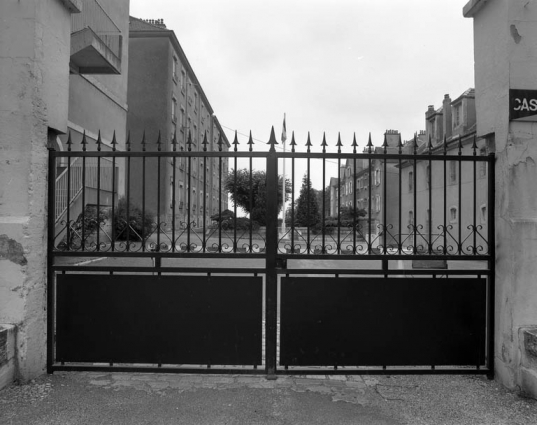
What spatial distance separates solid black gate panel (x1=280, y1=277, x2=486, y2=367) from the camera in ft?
14.0

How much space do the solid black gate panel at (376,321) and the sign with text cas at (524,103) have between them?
1842mm

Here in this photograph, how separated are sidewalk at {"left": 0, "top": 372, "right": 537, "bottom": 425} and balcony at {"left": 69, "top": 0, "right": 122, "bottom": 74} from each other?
11.5 meters

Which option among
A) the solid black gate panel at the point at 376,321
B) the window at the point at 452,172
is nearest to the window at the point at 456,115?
the window at the point at 452,172

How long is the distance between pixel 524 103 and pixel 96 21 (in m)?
16.2

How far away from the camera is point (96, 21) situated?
1538 cm

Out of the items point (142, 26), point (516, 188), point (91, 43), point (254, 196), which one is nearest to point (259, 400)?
point (516, 188)

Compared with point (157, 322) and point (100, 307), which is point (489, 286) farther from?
point (100, 307)

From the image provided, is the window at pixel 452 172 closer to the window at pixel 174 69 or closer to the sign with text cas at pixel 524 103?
the window at pixel 174 69

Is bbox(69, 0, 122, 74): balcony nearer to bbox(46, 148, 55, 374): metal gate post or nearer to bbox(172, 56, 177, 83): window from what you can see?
bbox(46, 148, 55, 374): metal gate post

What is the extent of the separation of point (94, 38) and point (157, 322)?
1176 cm

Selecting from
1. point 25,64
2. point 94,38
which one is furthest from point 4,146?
point 94,38

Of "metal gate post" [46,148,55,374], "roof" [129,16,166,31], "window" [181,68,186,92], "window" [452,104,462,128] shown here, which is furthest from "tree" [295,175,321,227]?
"window" [181,68,186,92]

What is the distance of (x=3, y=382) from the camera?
383 cm

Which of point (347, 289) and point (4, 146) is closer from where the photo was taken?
point (4, 146)
